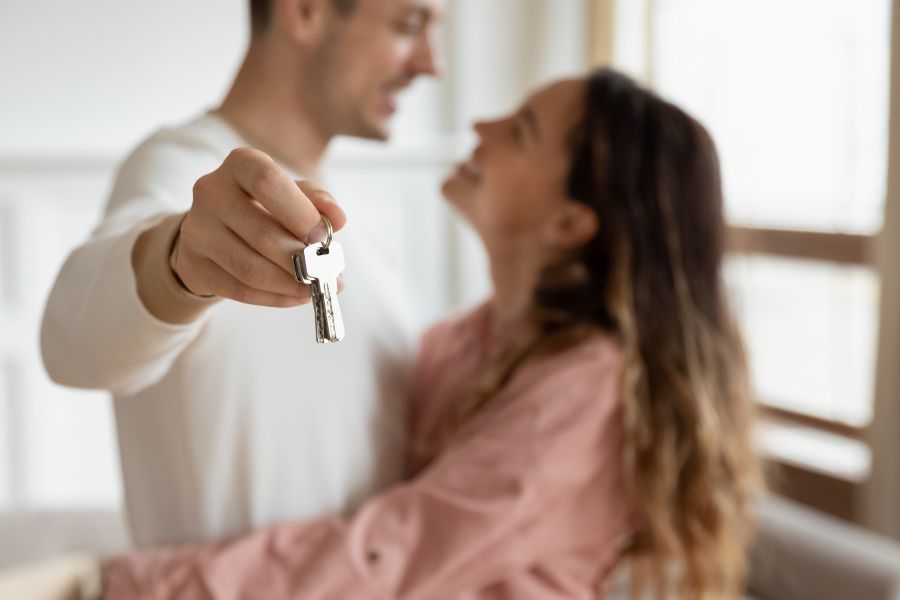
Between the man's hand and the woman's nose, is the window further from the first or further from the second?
the man's hand

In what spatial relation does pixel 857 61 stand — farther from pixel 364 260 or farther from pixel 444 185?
pixel 364 260

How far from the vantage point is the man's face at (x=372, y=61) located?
1.51 ft

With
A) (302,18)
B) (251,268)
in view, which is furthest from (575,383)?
(251,268)

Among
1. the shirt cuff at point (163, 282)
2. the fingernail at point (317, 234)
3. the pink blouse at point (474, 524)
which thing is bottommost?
the pink blouse at point (474, 524)

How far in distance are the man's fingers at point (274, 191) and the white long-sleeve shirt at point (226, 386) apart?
10 centimetres

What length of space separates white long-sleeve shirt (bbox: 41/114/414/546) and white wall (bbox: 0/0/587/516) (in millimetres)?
104

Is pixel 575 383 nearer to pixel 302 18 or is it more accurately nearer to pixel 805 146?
pixel 302 18

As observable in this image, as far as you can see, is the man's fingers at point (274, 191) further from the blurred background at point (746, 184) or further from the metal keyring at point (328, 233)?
the blurred background at point (746, 184)

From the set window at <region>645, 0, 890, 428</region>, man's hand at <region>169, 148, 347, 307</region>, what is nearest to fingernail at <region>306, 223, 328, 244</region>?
man's hand at <region>169, 148, 347, 307</region>

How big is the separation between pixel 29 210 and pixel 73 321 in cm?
67

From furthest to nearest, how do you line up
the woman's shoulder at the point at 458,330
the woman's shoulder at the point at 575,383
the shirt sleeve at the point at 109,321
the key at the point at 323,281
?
the woman's shoulder at the point at 458,330 < the woman's shoulder at the point at 575,383 < the shirt sleeve at the point at 109,321 < the key at the point at 323,281

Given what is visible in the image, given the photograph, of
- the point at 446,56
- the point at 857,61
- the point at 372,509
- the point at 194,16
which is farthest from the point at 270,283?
the point at 446,56

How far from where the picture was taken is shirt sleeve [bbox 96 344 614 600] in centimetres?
41

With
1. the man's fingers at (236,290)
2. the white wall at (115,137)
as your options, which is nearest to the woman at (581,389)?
the white wall at (115,137)
